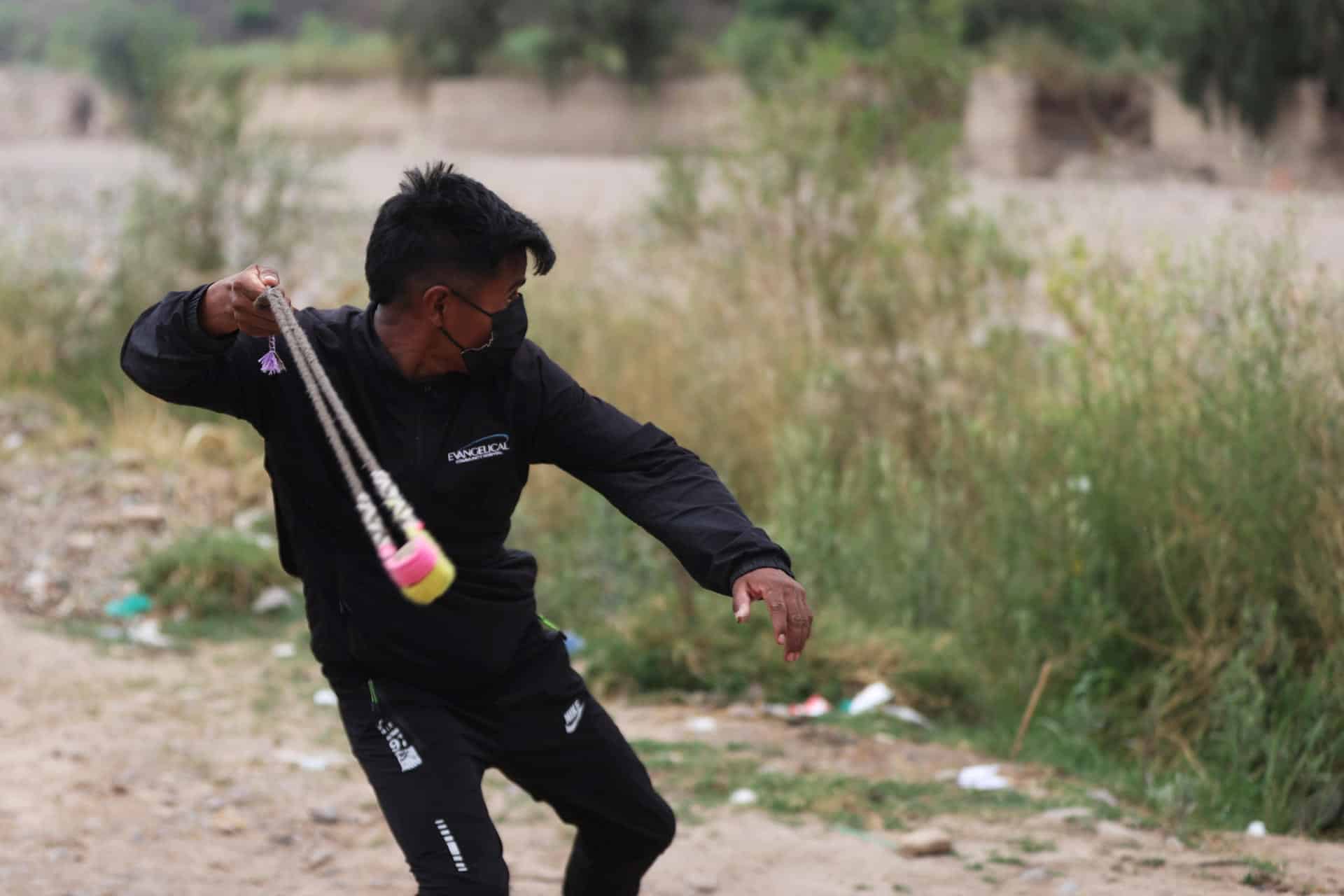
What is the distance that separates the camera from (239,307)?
2.81 m

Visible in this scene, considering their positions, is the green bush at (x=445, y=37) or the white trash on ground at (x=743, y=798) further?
the green bush at (x=445, y=37)

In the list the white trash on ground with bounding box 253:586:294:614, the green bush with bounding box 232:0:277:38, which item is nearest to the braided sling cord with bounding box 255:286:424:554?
the white trash on ground with bounding box 253:586:294:614

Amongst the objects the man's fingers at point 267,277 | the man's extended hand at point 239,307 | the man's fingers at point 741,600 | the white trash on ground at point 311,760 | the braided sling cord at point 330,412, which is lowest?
the white trash on ground at point 311,760

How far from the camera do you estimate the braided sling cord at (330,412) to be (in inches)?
94.6

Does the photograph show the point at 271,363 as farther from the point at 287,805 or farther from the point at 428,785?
the point at 287,805

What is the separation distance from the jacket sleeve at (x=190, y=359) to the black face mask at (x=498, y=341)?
1.20ft

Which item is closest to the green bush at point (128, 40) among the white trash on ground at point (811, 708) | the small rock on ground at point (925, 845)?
the white trash on ground at point (811, 708)

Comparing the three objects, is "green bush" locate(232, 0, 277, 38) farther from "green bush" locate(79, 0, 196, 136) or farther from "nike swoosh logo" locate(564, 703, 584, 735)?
"nike swoosh logo" locate(564, 703, 584, 735)

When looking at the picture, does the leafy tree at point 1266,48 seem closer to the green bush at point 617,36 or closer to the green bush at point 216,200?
the green bush at point 216,200

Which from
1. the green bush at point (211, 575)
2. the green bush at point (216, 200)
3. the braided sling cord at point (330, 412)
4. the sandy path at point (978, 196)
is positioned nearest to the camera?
the braided sling cord at point (330, 412)

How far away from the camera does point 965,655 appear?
19.5 ft

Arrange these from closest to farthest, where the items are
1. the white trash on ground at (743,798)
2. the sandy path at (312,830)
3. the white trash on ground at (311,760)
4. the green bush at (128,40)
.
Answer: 1. the sandy path at (312,830)
2. the white trash on ground at (743,798)
3. the white trash on ground at (311,760)
4. the green bush at (128,40)

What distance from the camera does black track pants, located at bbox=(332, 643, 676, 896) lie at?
113 inches

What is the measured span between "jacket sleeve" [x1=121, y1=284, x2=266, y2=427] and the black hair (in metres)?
0.29
